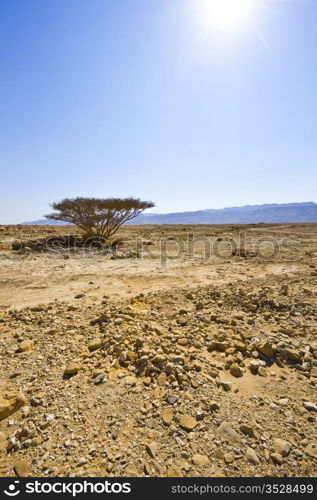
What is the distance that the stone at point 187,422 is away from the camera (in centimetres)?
200

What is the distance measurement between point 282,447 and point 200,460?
1.99ft

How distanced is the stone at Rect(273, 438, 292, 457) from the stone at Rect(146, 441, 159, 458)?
33.1 inches

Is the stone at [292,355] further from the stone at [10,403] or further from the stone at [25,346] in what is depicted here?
the stone at [25,346]

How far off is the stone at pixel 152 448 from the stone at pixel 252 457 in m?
0.62

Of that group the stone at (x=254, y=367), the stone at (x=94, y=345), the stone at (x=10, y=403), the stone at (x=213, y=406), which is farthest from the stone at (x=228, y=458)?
the stone at (x=94, y=345)

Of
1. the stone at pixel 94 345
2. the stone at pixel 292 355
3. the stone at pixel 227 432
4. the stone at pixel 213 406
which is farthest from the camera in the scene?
the stone at pixel 94 345

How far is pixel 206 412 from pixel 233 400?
316 mm

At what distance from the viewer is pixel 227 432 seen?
198 cm

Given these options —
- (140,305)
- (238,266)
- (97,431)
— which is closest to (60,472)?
(97,431)

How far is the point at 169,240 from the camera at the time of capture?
45.8ft

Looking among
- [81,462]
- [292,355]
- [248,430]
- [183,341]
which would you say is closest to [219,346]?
[183,341]
